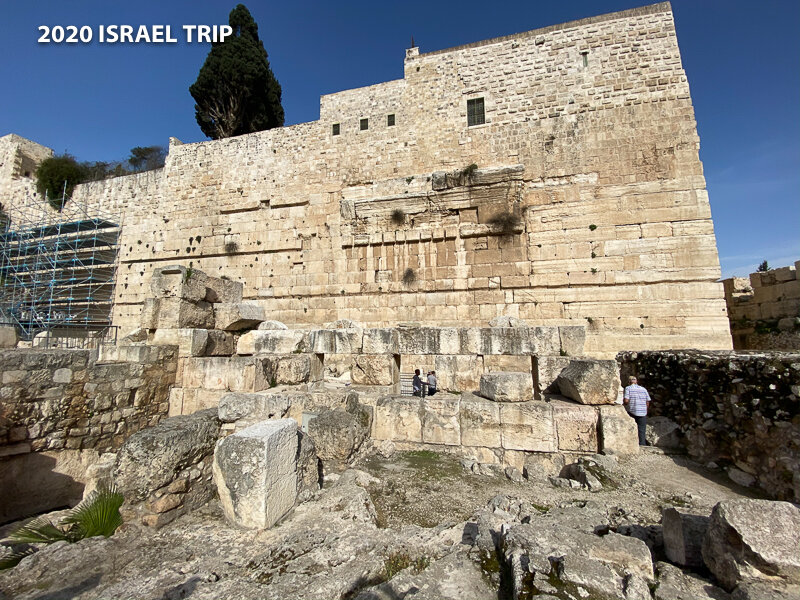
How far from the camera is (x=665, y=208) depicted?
8664mm

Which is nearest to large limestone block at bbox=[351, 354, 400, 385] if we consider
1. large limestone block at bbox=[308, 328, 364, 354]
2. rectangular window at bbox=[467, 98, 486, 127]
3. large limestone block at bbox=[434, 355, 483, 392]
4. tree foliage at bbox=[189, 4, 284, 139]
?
large limestone block at bbox=[308, 328, 364, 354]

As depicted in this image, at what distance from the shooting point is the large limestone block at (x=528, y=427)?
4.26m

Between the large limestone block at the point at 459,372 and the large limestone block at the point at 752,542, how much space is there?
10.5 feet

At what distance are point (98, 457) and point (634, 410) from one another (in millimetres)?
7375

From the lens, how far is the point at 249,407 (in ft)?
13.6

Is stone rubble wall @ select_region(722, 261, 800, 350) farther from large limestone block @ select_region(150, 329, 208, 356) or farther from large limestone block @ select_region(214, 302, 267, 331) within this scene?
large limestone block @ select_region(150, 329, 208, 356)

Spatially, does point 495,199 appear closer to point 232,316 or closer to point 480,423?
point 480,423

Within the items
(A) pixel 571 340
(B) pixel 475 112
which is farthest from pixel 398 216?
(A) pixel 571 340

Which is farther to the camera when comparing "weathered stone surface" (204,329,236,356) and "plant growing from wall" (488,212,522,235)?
"plant growing from wall" (488,212,522,235)

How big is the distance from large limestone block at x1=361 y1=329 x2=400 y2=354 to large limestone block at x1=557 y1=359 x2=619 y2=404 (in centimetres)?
247

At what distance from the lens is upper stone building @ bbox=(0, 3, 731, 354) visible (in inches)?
341

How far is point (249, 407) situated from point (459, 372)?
2817 millimetres

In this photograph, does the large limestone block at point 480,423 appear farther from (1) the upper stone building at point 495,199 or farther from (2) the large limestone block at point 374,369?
(1) the upper stone building at point 495,199

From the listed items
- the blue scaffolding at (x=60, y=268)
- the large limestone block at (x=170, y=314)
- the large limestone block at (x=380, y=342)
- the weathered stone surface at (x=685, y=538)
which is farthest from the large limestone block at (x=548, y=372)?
the blue scaffolding at (x=60, y=268)
